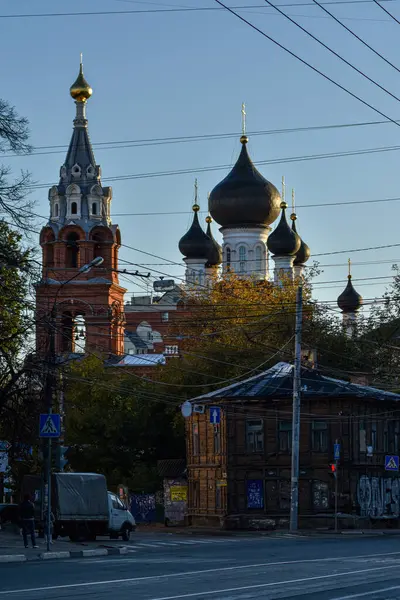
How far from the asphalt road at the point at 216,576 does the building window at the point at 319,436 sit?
22371 millimetres

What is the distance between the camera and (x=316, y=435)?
55125mm

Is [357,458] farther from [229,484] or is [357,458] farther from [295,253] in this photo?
[295,253]

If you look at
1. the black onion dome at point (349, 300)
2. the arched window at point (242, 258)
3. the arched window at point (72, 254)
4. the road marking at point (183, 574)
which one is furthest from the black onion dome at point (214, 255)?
the road marking at point (183, 574)

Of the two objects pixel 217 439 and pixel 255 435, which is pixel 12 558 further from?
pixel 217 439

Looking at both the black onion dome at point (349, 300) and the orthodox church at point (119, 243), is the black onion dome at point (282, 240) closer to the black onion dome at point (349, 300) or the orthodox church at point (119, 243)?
the orthodox church at point (119, 243)

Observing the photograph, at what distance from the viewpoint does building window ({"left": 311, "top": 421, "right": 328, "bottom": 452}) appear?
5469cm

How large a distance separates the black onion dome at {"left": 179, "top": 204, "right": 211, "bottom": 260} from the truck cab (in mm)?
82470

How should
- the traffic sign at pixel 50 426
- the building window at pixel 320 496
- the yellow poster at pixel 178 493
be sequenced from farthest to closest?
the yellow poster at pixel 178 493, the building window at pixel 320 496, the traffic sign at pixel 50 426

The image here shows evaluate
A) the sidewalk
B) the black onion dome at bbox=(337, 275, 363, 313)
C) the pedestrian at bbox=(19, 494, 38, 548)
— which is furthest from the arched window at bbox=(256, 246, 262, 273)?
the pedestrian at bbox=(19, 494, 38, 548)

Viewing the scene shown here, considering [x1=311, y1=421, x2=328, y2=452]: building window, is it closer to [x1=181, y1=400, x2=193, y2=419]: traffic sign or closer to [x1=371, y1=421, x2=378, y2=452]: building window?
[x1=371, y1=421, x2=378, y2=452]: building window

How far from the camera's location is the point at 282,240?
12138cm

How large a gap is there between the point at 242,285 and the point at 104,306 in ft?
57.6

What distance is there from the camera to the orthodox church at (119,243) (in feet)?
317

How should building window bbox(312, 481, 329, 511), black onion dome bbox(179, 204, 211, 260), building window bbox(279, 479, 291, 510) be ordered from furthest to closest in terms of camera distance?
1. black onion dome bbox(179, 204, 211, 260)
2. building window bbox(279, 479, 291, 510)
3. building window bbox(312, 481, 329, 511)
